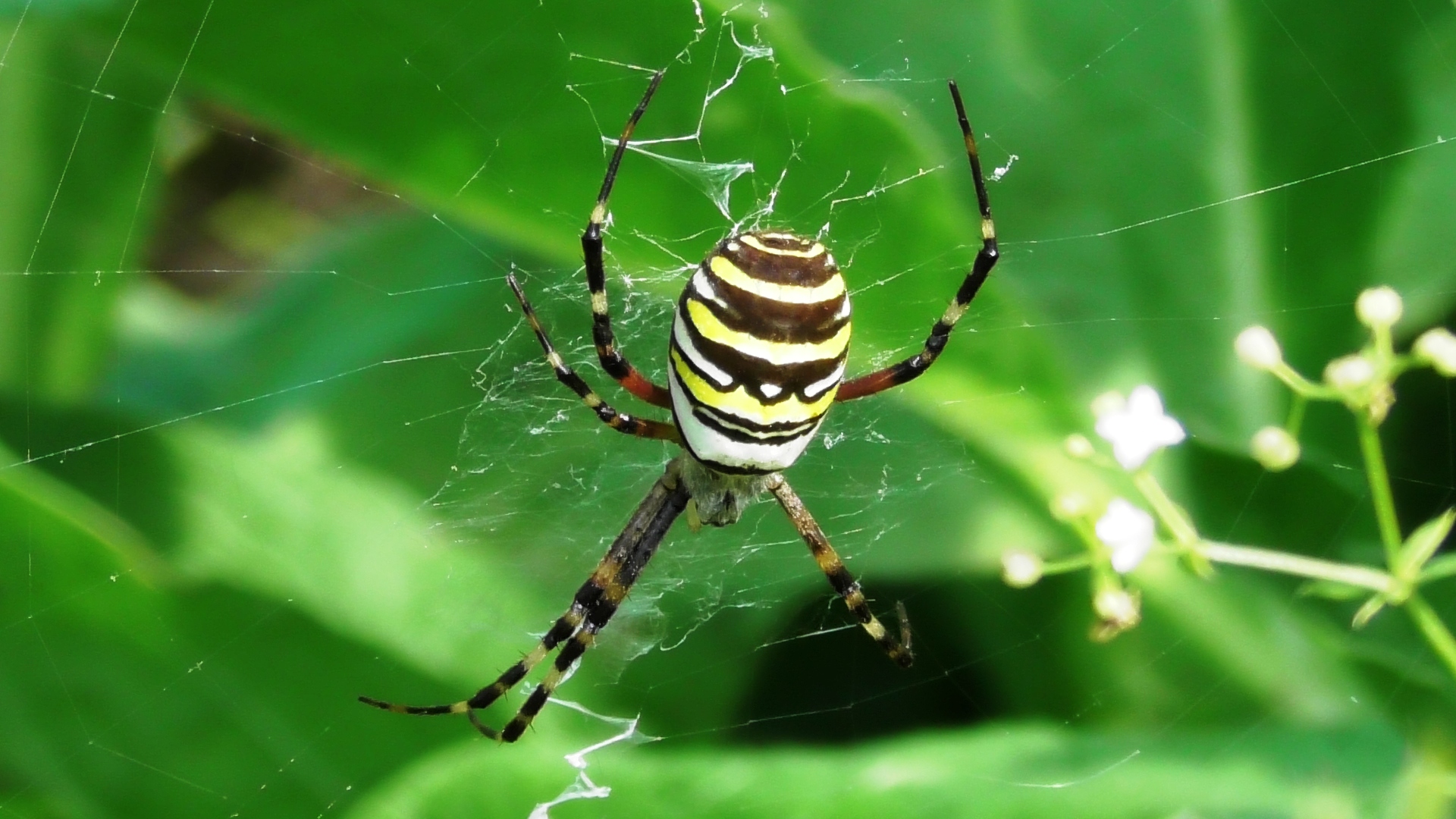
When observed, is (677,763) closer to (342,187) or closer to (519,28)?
(519,28)

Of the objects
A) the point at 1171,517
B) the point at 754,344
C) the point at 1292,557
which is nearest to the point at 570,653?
the point at 754,344

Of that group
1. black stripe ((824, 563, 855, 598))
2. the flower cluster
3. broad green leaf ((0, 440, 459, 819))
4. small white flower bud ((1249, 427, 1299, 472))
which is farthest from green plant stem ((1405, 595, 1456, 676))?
broad green leaf ((0, 440, 459, 819))

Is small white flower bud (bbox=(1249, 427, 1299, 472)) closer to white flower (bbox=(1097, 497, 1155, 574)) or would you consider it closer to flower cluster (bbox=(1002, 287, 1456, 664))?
flower cluster (bbox=(1002, 287, 1456, 664))

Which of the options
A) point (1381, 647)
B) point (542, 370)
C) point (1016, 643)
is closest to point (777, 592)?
point (1016, 643)

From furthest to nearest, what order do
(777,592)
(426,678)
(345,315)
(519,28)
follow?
(777,592)
(345,315)
(426,678)
(519,28)

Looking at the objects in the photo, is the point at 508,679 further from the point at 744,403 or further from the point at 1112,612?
the point at 1112,612

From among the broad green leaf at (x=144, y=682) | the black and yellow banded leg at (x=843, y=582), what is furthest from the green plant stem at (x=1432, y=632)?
the broad green leaf at (x=144, y=682)
